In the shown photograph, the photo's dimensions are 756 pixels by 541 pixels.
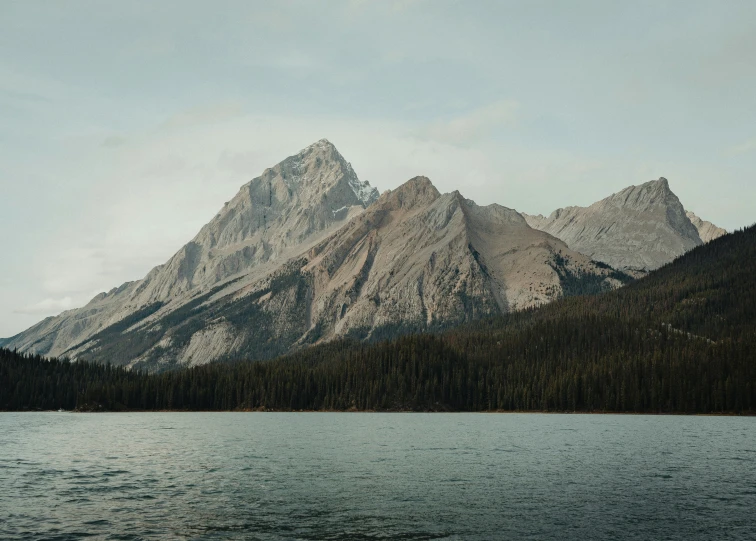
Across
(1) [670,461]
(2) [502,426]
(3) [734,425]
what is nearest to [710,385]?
(3) [734,425]

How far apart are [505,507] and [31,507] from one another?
35007 mm

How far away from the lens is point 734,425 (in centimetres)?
14875

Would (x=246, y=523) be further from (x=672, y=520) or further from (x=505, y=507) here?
(x=672, y=520)

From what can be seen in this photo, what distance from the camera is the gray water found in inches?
1768

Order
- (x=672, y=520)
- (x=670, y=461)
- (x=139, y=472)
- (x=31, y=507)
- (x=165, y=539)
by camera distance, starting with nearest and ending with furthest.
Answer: (x=165, y=539), (x=672, y=520), (x=31, y=507), (x=139, y=472), (x=670, y=461)

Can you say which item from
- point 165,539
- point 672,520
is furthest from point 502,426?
point 165,539

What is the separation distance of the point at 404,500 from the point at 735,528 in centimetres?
2341

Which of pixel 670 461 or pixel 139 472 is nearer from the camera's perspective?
pixel 139 472

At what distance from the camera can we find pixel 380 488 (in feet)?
202

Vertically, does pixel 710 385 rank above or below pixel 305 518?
above

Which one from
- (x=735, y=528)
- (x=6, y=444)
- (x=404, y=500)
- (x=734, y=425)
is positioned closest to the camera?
(x=735, y=528)

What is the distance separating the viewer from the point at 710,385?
197 m

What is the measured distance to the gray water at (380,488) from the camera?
1768 inches

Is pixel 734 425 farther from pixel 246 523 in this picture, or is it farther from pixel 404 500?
pixel 246 523
